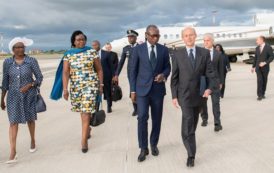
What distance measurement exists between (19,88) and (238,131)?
3861mm

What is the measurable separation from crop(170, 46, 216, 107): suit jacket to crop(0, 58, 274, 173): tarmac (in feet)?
2.91

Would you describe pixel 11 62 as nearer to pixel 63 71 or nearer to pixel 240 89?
pixel 63 71

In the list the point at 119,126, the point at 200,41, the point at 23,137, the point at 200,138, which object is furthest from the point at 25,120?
the point at 200,41

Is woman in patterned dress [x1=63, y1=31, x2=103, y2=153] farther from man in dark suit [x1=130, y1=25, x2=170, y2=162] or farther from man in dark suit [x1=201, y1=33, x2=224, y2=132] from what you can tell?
man in dark suit [x1=201, y1=33, x2=224, y2=132]

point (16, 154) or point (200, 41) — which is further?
point (200, 41)

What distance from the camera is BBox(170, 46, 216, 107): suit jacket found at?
4531 millimetres

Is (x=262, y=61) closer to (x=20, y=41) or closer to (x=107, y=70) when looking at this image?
(x=107, y=70)

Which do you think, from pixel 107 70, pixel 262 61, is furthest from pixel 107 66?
pixel 262 61

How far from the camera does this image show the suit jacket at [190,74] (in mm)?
4531

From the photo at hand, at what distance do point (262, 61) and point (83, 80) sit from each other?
6402 mm

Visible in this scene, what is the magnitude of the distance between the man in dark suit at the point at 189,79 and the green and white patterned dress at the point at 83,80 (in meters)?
1.39

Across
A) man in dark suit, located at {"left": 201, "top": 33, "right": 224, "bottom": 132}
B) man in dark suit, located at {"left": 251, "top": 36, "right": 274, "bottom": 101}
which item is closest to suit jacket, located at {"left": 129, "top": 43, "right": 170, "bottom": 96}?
man in dark suit, located at {"left": 201, "top": 33, "right": 224, "bottom": 132}

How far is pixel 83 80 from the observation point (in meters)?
5.44

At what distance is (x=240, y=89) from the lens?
41.9 feet
